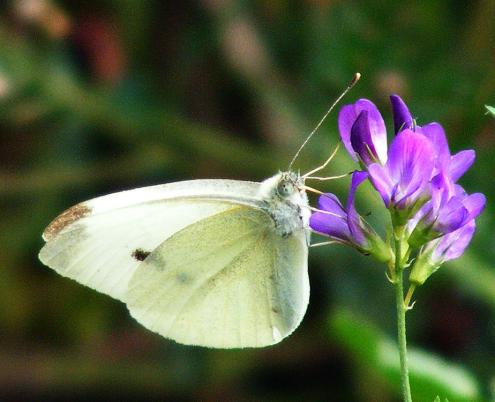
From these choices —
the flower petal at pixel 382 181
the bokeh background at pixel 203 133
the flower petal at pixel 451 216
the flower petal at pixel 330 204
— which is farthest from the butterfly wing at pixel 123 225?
the bokeh background at pixel 203 133

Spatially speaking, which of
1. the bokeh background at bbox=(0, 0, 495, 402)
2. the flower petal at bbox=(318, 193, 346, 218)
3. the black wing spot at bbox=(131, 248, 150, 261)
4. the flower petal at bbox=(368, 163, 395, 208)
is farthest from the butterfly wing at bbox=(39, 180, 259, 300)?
the bokeh background at bbox=(0, 0, 495, 402)

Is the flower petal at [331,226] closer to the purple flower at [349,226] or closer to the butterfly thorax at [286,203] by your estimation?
the purple flower at [349,226]

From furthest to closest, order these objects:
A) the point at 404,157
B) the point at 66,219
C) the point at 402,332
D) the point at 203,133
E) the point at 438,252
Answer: the point at 203,133 < the point at 66,219 < the point at 438,252 < the point at 404,157 < the point at 402,332

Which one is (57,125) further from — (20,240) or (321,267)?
(321,267)

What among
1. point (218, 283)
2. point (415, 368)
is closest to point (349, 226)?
point (218, 283)

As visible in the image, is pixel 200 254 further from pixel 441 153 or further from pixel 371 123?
pixel 441 153

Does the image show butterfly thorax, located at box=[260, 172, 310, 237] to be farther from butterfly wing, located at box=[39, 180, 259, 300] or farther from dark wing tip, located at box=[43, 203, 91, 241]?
dark wing tip, located at box=[43, 203, 91, 241]
